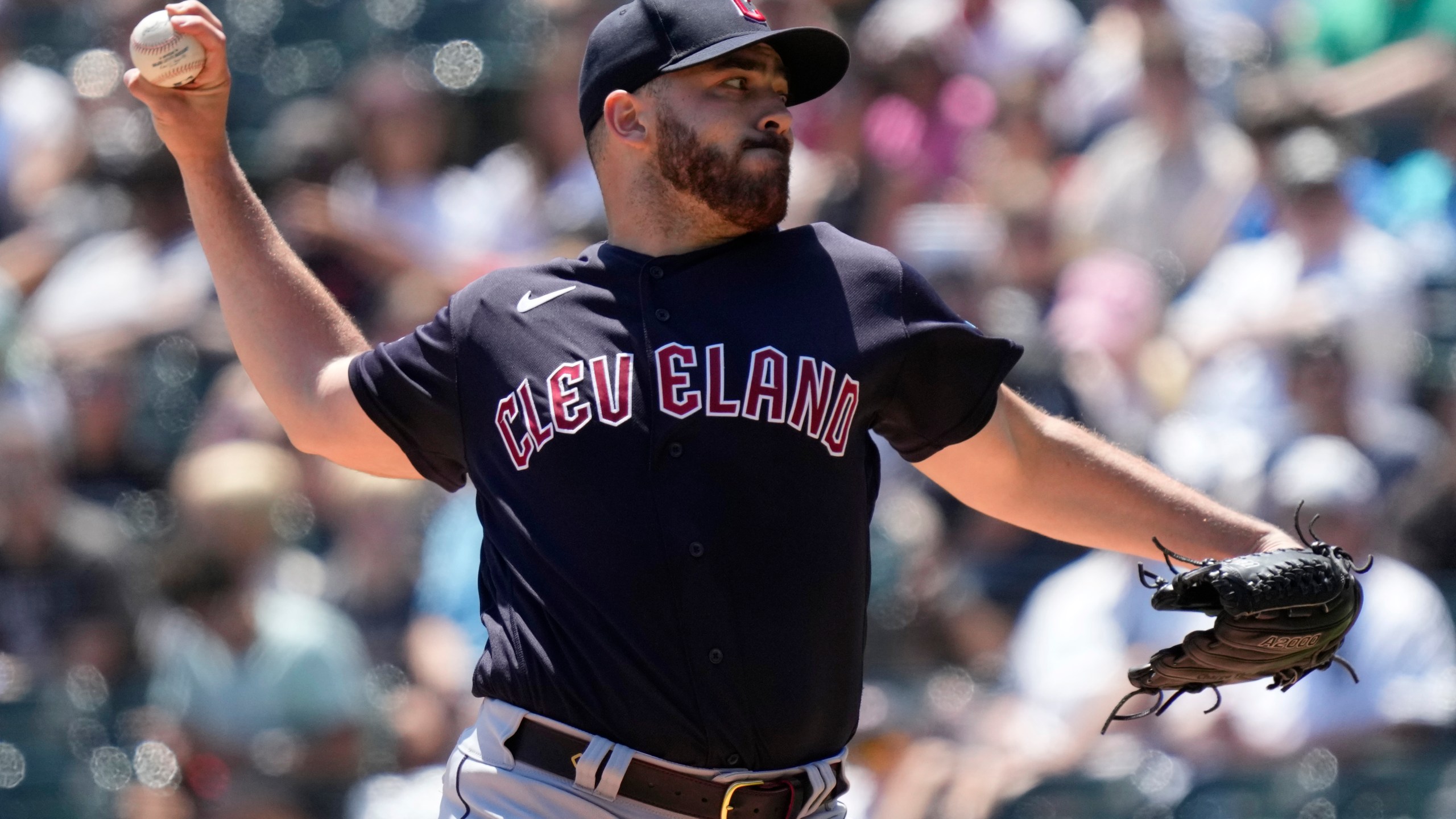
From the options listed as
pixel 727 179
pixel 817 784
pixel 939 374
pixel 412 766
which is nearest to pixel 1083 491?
pixel 939 374

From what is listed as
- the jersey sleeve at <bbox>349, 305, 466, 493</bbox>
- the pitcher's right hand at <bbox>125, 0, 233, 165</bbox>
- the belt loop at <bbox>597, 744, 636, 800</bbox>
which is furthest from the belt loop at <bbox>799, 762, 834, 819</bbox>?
the pitcher's right hand at <bbox>125, 0, 233, 165</bbox>

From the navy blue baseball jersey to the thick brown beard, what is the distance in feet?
0.20

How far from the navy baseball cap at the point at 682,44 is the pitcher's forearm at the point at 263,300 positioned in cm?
54

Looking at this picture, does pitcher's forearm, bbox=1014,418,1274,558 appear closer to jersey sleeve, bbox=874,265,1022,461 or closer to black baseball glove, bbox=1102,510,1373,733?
black baseball glove, bbox=1102,510,1373,733

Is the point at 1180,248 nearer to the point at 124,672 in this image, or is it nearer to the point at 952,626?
the point at 952,626

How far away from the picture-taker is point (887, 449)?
533cm

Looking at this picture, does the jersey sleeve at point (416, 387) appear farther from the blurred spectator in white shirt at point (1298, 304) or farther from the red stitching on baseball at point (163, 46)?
the blurred spectator in white shirt at point (1298, 304)

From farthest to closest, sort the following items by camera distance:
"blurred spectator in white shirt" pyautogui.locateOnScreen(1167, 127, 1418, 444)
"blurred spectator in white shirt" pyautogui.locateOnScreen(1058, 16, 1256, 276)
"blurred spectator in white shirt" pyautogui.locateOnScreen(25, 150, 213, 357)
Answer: "blurred spectator in white shirt" pyautogui.locateOnScreen(25, 150, 213, 357), "blurred spectator in white shirt" pyautogui.locateOnScreen(1058, 16, 1256, 276), "blurred spectator in white shirt" pyautogui.locateOnScreen(1167, 127, 1418, 444)

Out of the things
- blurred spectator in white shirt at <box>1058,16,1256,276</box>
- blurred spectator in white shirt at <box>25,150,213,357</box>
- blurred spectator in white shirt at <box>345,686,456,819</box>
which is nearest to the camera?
blurred spectator in white shirt at <box>345,686,456,819</box>

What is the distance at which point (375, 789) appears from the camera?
480cm

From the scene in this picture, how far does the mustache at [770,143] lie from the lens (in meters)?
2.49

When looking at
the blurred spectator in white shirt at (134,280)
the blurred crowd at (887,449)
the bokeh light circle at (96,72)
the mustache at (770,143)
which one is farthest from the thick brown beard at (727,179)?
the bokeh light circle at (96,72)

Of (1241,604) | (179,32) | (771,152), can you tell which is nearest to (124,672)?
(179,32)

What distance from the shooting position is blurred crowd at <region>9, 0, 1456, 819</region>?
15.7 feet
